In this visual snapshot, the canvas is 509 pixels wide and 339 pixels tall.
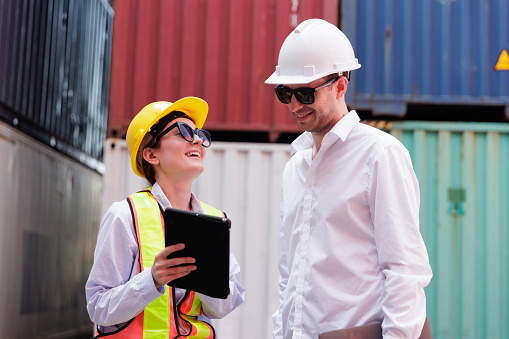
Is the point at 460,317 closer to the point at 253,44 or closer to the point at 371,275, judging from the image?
the point at 253,44

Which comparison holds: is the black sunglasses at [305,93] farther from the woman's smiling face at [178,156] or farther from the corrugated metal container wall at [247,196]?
the corrugated metal container wall at [247,196]

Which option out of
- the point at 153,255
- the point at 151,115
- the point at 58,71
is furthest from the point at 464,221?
the point at 58,71

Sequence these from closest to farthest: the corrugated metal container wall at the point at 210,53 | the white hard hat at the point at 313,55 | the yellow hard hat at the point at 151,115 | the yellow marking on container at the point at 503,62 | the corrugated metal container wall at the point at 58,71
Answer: the white hard hat at the point at 313,55 < the yellow hard hat at the point at 151,115 < the yellow marking on container at the point at 503,62 < the corrugated metal container wall at the point at 210,53 < the corrugated metal container wall at the point at 58,71

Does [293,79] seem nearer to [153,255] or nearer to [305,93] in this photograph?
[305,93]

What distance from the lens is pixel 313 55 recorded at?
298cm

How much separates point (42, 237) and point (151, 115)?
6.08m

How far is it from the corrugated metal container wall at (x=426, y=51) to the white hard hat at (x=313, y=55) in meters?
4.25

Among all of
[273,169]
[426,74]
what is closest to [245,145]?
[273,169]

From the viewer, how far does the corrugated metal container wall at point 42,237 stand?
24.5 ft

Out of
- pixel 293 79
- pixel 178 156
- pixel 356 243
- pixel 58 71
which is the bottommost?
pixel 356 243

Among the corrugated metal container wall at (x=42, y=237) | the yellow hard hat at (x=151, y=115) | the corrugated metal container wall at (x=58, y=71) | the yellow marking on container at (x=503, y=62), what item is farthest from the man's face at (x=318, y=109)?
the corrugated metal container wall at (x=58, y=71)

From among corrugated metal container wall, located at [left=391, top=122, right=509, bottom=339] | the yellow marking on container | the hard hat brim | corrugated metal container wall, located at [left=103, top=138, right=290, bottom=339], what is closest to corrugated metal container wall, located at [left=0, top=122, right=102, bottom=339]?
A: corrugated metal container wall, located at [left=103, top=138, right=290, bottom=339]

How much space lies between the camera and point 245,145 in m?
7.19

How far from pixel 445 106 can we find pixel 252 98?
2397 mm
